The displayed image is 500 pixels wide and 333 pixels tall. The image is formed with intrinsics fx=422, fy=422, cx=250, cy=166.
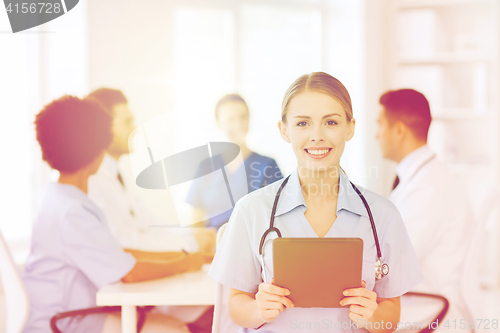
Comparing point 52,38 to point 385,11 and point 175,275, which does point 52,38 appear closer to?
point 175,275

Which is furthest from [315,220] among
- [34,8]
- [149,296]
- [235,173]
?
[34,8]

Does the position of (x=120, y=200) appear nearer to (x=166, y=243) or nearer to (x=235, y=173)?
(x=166, y=243)

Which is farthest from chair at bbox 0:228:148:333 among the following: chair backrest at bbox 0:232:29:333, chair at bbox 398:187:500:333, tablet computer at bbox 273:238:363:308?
chair at bbox 398:187:500:333

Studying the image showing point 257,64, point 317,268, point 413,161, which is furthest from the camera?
point 257,64

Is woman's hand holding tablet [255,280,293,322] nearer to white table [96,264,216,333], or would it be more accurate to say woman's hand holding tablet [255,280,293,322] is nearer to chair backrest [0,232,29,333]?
white table [96,264,216,333]

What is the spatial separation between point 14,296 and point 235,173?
713 mm

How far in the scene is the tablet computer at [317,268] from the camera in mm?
771

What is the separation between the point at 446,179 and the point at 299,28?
140 cm

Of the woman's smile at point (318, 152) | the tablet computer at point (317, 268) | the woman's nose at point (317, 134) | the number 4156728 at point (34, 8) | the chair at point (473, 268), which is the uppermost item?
the number 4156728 at point (34, 8)

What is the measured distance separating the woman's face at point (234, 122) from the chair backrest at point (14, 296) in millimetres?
765

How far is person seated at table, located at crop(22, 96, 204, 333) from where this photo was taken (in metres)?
1.25

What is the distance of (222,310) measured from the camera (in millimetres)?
1058

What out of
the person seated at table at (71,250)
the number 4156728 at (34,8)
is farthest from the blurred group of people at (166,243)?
the number 4156728 at (34,8)

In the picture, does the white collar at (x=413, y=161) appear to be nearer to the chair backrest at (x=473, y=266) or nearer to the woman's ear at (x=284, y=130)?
the chair backrest at (x=473, y=266)
